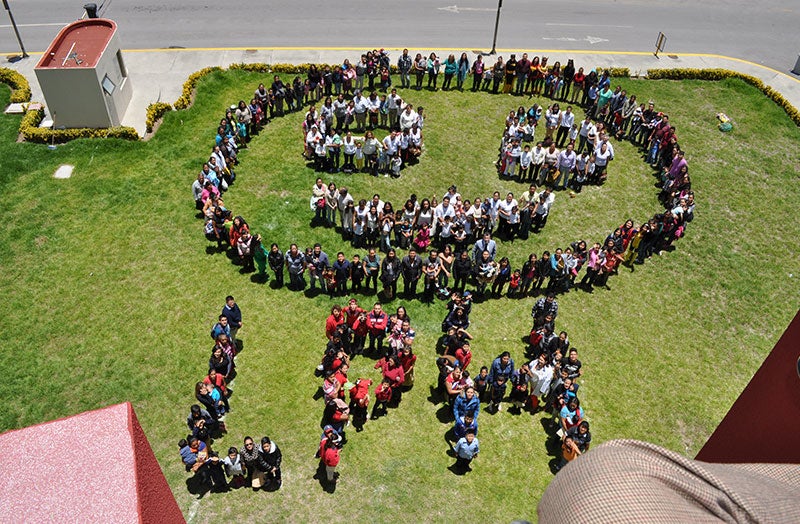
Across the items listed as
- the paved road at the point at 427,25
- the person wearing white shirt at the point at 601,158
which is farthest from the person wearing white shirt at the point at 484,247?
the paved road at the point at 427,25

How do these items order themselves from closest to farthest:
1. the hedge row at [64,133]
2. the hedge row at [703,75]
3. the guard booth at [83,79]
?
the guard booth at [83,79]
the hedge row at [64,133]
the hedge row at [703,75]

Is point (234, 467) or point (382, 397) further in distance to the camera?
point (382, 397)

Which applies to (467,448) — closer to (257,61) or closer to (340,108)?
(340,108)

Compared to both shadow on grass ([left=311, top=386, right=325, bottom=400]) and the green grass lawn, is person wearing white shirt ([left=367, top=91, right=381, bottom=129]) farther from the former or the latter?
shadow on grass ([left=311, top=386, right=325, bottom=400])

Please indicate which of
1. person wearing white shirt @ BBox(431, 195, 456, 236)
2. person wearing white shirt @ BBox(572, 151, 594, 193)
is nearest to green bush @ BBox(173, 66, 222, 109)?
person wearing white shirt @ BBox(431, 195, 456, 236)

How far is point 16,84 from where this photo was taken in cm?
2492

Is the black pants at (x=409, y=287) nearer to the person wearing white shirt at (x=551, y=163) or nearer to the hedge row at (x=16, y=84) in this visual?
the person wearing white shirt at (x=551, y=163)

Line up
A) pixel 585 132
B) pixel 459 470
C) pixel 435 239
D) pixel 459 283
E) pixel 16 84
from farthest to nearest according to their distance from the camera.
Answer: pixel 16 84 < pixel 585 132 < pixel 435 239 < pixel 459 283 < pixel 459 470

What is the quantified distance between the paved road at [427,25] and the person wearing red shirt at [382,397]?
63.5ft

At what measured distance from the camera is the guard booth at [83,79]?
72.1 ft

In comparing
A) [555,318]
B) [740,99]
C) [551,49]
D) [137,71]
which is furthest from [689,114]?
[137,71]

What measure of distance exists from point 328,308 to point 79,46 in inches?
577

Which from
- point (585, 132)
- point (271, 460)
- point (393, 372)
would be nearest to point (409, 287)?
point (393, 372)

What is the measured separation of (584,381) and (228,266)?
33.3ft
